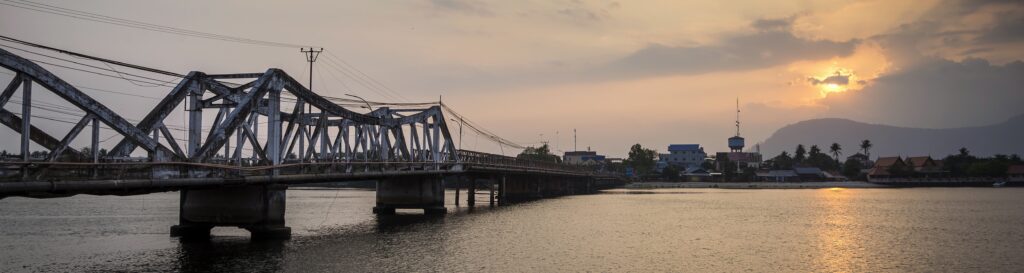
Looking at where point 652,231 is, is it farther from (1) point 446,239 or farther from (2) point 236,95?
(2) point 236,95

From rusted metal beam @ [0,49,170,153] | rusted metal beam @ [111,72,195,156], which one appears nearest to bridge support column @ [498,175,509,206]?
rusted metal beam @ [111,72,195,156]

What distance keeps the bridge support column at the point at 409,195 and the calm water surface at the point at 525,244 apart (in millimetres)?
1528

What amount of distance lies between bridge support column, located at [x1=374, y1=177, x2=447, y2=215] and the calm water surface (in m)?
1.53

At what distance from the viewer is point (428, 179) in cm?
8500

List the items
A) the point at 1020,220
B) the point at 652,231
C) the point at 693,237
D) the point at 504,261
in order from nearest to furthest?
the point at 504,261, the point at 693,237, the point at 652,231, the point at 1020,220

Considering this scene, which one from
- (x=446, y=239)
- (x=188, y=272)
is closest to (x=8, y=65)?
(x=188, y=272)

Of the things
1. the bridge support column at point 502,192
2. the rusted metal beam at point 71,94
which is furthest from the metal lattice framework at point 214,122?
the bridge support column at point 502,192

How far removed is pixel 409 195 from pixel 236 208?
117 feet

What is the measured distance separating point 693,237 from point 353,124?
98.0 ft

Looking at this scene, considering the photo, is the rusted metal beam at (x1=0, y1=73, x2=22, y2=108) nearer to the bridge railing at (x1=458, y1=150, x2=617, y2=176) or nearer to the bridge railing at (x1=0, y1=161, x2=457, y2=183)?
the bridge railing at (x1=0, y1=161, x2=457, y2=183)

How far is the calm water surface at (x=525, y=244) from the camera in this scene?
138 ft

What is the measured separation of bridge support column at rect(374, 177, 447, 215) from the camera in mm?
82750

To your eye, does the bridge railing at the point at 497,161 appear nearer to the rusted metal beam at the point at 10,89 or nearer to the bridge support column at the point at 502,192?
the bridge support column at the point at 502,192

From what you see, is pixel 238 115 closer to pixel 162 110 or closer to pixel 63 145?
pixel 162 110
